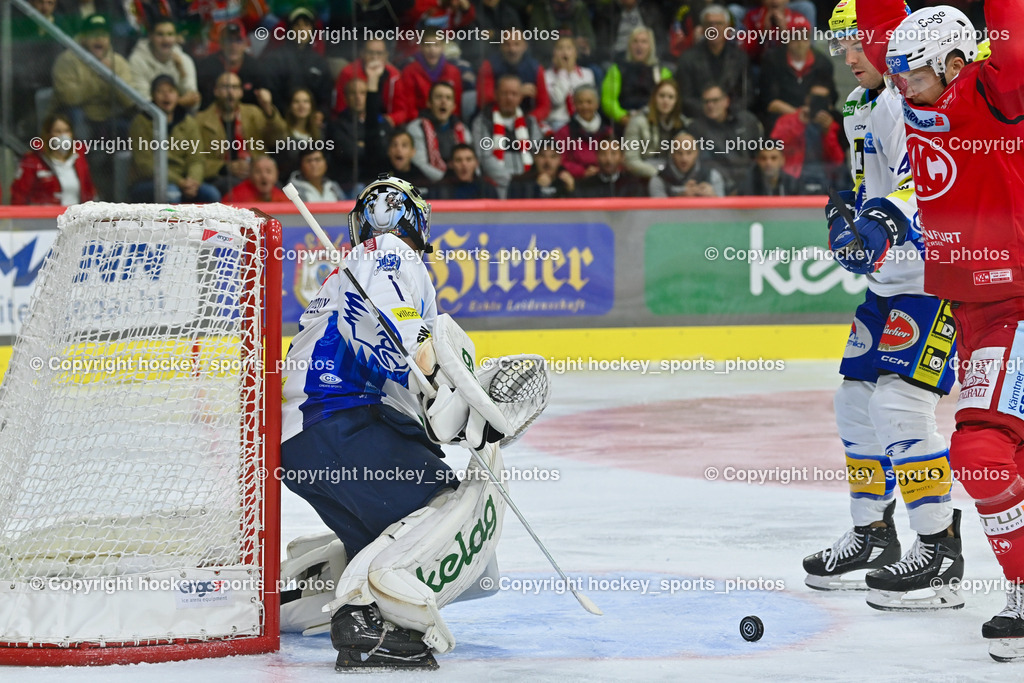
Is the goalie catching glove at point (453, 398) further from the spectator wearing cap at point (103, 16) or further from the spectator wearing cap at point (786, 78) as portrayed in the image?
the spectator wearing cap at point (786, 78)

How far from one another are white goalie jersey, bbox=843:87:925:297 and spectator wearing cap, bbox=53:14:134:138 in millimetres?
5144

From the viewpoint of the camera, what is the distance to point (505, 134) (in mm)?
8375

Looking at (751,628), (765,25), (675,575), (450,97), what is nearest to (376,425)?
(751,628)

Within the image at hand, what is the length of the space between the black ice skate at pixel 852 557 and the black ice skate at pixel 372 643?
1.32 meters

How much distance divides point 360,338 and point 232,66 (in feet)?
18.0

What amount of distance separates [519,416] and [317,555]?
0.64m

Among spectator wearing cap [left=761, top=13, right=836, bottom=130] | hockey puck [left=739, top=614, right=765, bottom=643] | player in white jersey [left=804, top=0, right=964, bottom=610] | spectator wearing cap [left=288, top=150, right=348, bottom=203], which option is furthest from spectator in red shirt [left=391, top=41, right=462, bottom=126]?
hockey puck [left=739, top=614, right=765, bottom=643]

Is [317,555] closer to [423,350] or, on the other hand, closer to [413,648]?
[413,648]

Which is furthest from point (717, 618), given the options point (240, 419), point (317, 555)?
point (240, 419)

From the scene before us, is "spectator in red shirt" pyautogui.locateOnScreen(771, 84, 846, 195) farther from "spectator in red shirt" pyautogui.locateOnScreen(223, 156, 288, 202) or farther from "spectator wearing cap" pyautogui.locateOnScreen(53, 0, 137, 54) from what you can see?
"spectator wearing cap" pyautogui.locateOnScreen(53, 0, 137, 54)

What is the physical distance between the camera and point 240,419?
10.2 ft

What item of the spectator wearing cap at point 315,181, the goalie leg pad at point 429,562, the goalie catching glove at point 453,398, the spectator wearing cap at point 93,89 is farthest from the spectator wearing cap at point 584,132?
the goalie catching glove at point 453,398

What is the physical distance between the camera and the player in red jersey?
3.02 m

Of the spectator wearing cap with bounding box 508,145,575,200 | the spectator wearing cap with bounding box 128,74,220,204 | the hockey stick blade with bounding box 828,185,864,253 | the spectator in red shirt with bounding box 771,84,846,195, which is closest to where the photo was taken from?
the hockey stick blade with bounding box 828,185,864,253
